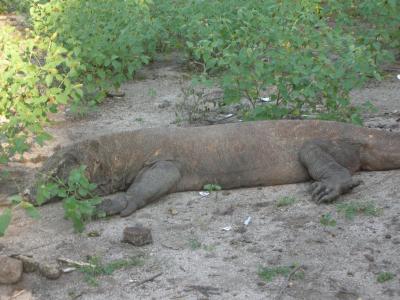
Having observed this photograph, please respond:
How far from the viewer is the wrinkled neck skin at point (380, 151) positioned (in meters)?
4.36

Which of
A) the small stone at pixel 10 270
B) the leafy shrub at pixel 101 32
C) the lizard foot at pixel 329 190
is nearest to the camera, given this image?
the small stone at pixel 10 270

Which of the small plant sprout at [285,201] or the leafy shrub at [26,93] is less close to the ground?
the leafy shrub at [26,93]

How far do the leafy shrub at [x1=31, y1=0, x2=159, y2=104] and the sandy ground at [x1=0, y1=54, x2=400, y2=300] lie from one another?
1.55 meters

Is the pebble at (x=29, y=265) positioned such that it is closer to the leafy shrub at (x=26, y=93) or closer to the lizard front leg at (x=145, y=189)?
the lizard front leg at (x=145, y=189)

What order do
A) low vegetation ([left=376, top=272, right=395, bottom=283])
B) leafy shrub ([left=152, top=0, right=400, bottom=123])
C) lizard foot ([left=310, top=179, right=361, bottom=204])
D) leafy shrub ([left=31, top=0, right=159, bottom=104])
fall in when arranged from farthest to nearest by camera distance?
leafy shrub ([left=31, top=0, right=159, bottom=104]) → leafy shrub ([left=152, top=0, right=400, bottom=123]) → lizard foot ([left=310, top=179, right=361, bottom=204]) → low vegetation ([left=376, top=272, right=395, bottom=283])

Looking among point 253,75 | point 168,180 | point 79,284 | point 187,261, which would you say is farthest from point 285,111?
point 79,284

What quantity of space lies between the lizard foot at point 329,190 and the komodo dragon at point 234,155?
0.74 ft

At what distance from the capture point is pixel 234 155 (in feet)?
14.4

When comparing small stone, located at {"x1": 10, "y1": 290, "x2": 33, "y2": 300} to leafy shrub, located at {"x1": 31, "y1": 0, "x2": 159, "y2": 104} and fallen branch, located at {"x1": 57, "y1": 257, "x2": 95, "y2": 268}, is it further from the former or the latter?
leafy shrub, located at {"x1": 31, "y1": 0, "x2": 159, "y2": 104}

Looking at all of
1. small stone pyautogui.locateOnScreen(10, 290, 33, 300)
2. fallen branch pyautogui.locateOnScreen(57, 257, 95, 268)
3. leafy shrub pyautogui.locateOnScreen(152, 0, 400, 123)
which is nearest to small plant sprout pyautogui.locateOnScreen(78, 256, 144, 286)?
fallen branch pyautogui.locateOnScreen(57, 257, 95, 268)

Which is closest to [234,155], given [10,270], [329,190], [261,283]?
[329,190]

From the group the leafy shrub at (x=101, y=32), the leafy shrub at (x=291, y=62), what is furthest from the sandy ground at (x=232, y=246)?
the leafy shrub at (x=101, y=32)

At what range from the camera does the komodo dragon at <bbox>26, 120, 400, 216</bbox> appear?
433cm

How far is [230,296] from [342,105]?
7.78 feet
